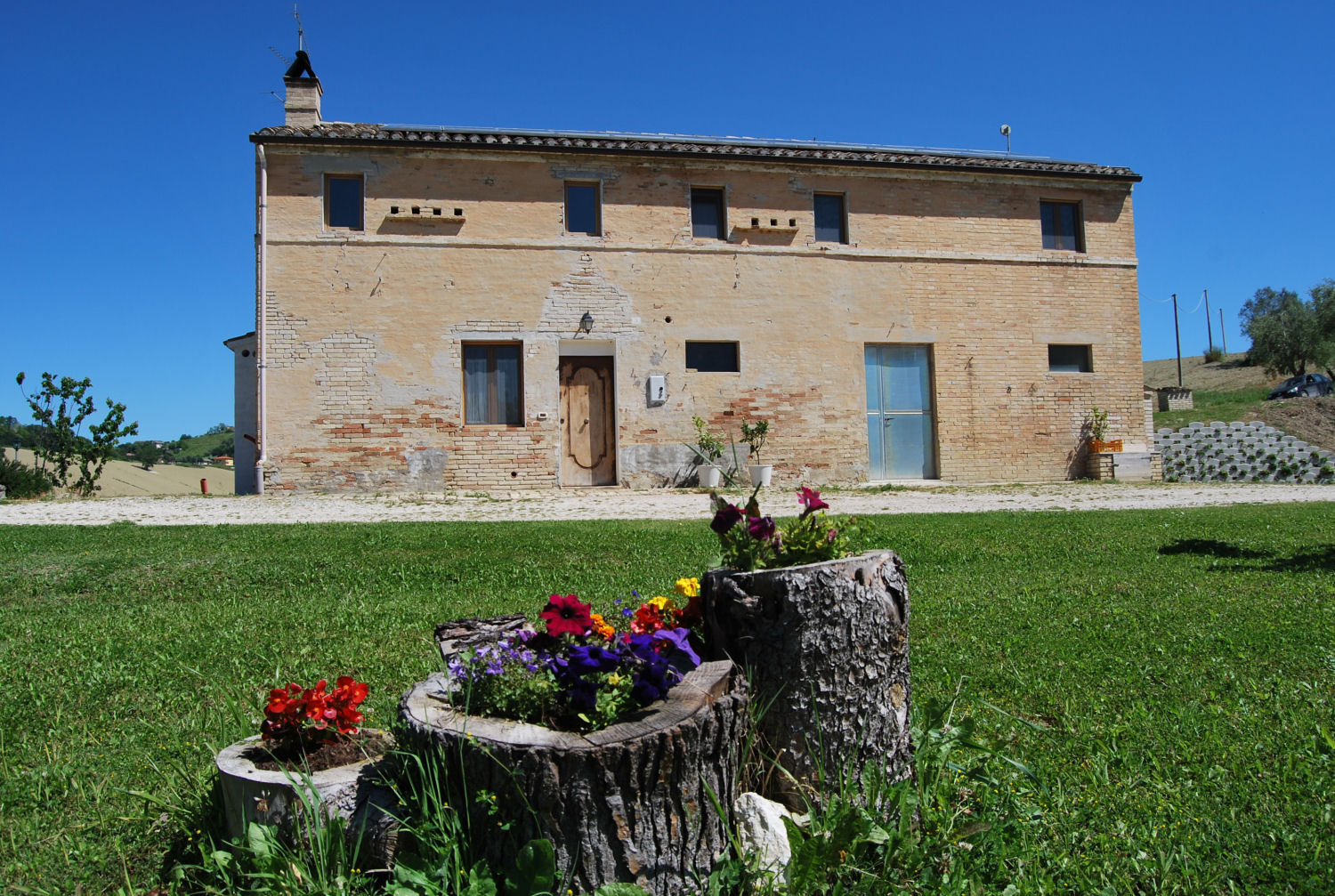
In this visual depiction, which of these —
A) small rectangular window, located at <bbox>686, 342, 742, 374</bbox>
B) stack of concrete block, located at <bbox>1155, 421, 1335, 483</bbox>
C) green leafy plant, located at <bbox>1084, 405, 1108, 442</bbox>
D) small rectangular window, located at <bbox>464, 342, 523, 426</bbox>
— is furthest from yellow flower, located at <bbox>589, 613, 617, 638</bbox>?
stack of concrete block, located at <bbox>1155, 421, 1335, 483</bbox>

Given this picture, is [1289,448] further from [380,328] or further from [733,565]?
[733,565]

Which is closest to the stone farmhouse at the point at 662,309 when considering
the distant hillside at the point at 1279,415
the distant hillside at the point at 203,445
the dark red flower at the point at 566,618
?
the distant hillside at the point at 1279,415

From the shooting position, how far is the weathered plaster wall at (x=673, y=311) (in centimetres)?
1488

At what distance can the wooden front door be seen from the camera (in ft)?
51.7

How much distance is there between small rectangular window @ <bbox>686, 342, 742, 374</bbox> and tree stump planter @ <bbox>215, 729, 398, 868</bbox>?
14.1 metres

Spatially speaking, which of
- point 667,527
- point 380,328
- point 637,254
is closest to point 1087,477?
point 637,254

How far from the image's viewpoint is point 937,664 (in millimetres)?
4016

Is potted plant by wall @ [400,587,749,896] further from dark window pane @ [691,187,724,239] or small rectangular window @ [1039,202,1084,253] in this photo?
small rectangular window @ [1039,202,1084,253]

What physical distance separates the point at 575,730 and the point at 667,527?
7.09 meters

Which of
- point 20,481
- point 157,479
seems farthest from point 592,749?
point 157,479

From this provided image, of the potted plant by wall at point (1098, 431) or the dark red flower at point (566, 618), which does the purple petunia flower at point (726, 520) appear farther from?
the potted plant by wall at point (1098, 431)

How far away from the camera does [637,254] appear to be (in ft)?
52.2

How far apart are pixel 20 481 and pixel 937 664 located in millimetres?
18919

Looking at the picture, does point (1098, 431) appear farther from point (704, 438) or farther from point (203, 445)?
point (203, 445)
